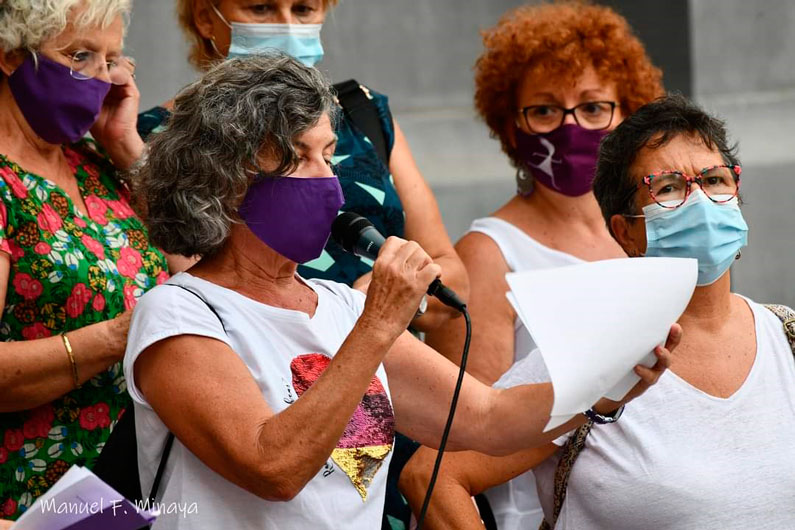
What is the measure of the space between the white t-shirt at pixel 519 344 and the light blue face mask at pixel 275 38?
756 millimetres

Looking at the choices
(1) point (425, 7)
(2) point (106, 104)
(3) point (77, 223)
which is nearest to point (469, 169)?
(1) point (425, 7)

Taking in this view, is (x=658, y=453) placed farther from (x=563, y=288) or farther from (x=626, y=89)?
(x=626, y=89)

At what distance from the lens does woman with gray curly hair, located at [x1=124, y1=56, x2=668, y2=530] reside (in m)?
2.27

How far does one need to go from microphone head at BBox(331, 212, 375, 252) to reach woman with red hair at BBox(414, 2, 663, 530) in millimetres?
1111

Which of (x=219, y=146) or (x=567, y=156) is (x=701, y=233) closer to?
(x=567, y=156)

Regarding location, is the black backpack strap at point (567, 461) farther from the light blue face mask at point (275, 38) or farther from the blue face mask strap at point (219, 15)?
the blue face mask strap at point (219, 15)

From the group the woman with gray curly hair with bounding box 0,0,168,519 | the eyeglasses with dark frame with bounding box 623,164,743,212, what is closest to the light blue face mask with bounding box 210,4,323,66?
the woman with gray curly hair with bounding box 0,0,168,519

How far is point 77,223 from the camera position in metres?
3.10

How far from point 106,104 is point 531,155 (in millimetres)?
1309

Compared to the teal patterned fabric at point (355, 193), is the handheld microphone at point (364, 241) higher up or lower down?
higher up

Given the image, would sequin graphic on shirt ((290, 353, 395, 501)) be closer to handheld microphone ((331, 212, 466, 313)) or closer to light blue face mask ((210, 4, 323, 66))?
handheld microphone ((331, 212, 466, 313))

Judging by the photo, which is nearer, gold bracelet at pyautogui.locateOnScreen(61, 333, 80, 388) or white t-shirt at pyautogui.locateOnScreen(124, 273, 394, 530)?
white t-shirt at pyautogui.locateOnScreen(124, 273, 394, 530)

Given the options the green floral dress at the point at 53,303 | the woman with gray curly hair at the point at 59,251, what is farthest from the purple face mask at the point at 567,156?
the green floral dress at the point at 53,303

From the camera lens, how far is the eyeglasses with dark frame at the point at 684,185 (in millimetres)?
2994
